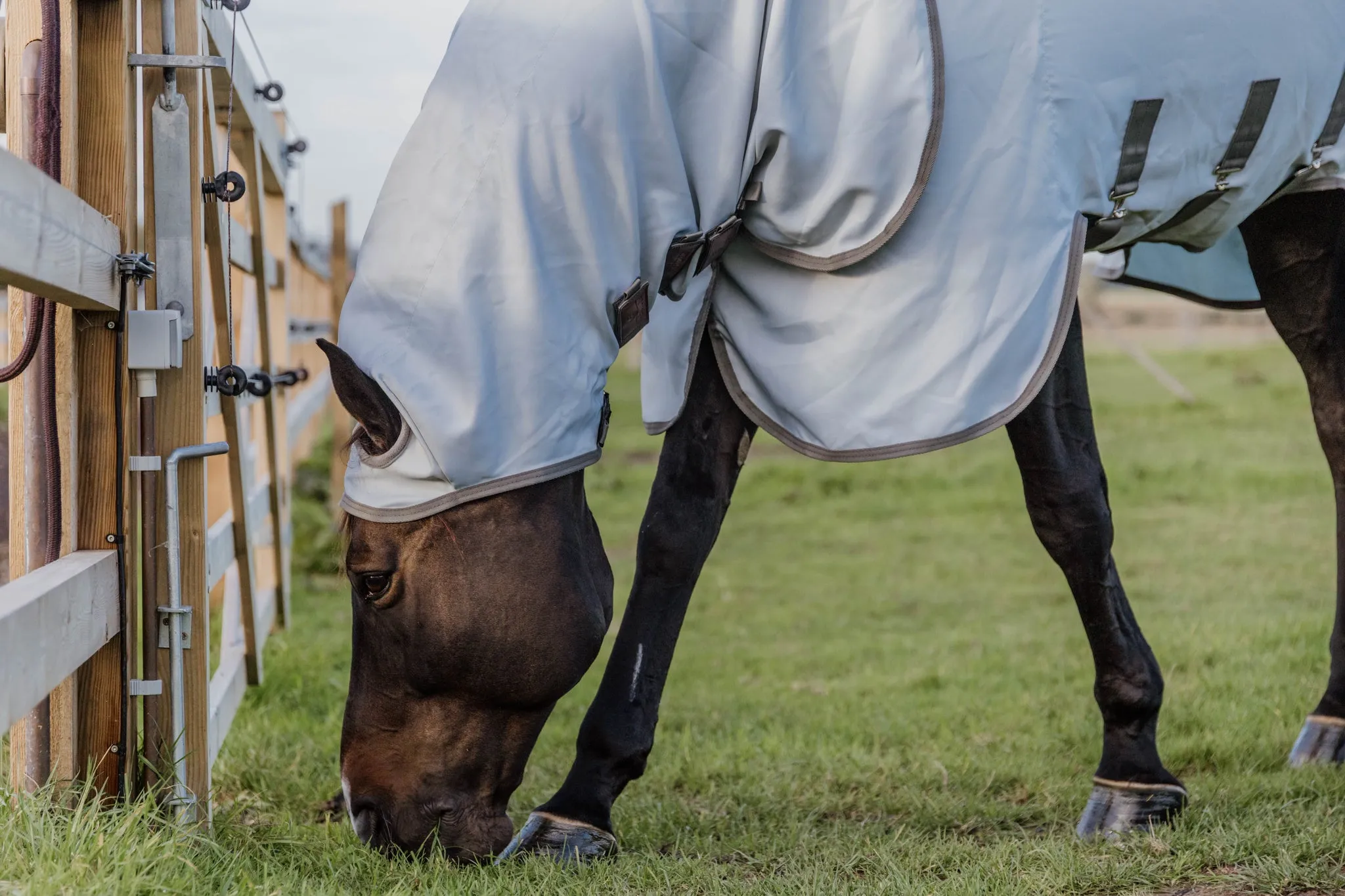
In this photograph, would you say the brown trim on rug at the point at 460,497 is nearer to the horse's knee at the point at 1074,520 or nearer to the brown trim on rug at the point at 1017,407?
the brown trim on rug at the point at 1017,407

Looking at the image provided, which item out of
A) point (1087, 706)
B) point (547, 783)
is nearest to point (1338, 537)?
point (1087, 706)

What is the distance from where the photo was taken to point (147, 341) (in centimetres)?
250

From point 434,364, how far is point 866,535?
6343 millimetres

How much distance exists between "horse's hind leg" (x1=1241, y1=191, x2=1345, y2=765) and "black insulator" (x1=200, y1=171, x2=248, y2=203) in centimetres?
284

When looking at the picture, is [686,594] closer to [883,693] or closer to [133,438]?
[133,438]

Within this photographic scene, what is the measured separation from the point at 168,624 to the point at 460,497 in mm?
686

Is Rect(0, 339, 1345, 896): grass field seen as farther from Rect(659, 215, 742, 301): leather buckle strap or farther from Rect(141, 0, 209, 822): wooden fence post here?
Rect(659, 215, 742, 301): leather buckle strap

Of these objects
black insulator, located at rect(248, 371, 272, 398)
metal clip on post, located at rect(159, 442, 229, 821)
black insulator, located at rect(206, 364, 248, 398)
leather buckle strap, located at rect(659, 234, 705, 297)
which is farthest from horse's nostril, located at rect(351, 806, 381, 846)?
black insulator, located at rect(248, 371, 272, 398)

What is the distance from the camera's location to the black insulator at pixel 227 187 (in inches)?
108

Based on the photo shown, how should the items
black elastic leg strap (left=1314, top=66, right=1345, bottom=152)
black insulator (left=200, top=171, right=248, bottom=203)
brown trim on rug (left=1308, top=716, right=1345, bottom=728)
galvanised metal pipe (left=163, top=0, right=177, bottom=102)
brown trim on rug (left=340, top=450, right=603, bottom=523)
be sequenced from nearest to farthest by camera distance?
brown trim on rug (left=340, top=450, right=603, bottom=523), galvanised metal pipe (left=163, top=0, right=177, bottom=102), black insulator (left=200, top=171, right=248, bottom=203), black elastic leg strap (left=1314, top=66, right=1345, bottom=152), brown trim on rug (left=1308, top=716, right=1345, bottom=728)

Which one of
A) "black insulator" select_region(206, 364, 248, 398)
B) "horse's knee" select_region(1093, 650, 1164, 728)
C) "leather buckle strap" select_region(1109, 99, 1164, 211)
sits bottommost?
"horse's knee" select_region(1093, 650, 1164, 728)

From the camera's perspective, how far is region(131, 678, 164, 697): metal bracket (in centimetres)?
253

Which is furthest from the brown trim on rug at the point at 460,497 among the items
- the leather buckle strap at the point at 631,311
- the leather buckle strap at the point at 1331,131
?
the leather buckle strap at the point at 1331,131

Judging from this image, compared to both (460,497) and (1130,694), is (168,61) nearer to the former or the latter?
(460,497)
